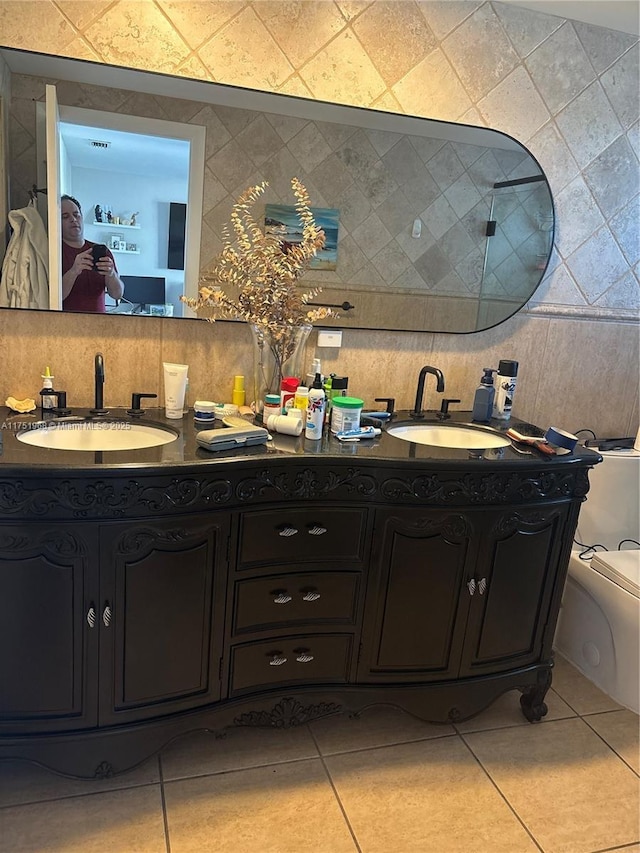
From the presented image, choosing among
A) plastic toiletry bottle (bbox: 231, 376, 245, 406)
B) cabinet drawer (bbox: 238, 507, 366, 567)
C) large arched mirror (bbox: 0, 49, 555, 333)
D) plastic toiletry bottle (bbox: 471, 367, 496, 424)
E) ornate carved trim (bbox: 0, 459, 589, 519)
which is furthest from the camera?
plastic toiletry bottle (bbox: 471, 367, 496, 424)

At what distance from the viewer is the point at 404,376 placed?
2254 mm

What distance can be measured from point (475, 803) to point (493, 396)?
1.24 metres

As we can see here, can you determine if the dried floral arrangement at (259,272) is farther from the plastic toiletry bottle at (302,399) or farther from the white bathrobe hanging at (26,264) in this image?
the white bathrobe hanging at (26,264)

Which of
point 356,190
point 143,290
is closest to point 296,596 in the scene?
point 143,290

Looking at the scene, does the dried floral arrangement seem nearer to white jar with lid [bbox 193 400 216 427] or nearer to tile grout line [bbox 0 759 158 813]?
white jar with lid [bbox 193 400 216 427]

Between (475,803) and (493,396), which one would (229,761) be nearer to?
(475,803)

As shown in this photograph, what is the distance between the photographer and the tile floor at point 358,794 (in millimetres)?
1593

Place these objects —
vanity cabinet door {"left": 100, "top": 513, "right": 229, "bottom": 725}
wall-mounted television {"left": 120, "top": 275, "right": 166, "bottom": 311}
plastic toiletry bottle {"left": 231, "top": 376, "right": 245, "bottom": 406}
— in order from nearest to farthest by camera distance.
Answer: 1. vanity cabinet door {"left": 100, "top": 513, "right": 229, "bottom": 725}
2. wall-mounted television {"left": 120, "top": 275, "right": 166, "bottom": 311}
3. plastic toiletry bottle {"left": 231, "top": 376, "right": 245, "bottom": 406}

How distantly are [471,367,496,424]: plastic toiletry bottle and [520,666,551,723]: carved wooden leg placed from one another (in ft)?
2.78

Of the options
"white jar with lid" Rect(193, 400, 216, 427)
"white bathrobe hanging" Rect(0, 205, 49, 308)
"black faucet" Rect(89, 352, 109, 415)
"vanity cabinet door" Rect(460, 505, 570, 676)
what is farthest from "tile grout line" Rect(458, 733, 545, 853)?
"white bathrobe hanging" Rect(0, 205, 49, 308)

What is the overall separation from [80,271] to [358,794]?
1.68 metres

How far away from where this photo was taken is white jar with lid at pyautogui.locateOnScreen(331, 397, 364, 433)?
180cm

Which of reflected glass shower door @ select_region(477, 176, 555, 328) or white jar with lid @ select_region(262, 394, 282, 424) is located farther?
reflected glass shower door @ select_region(477, 176, 555, 328)

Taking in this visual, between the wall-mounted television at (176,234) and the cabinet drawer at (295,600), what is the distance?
0.96 m
